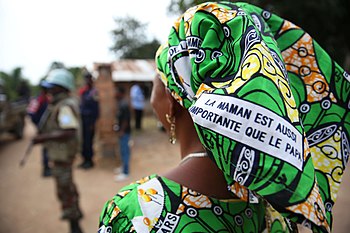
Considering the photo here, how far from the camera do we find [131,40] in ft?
81.9

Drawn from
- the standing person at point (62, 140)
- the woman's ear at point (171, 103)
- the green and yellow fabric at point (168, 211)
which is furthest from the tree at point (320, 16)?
the green and yellow fabric at point (168, 211)

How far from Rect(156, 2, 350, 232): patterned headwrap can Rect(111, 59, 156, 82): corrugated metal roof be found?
35.3ft

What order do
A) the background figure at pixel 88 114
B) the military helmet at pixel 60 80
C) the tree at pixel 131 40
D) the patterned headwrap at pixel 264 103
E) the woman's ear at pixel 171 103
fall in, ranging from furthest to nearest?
the tree at pixel 131 40 → the background figure at pixel 88 114 → the military helmet at pixel 60 80 → the woman's ear at pixel 171 103 → the patterned headwrap at pixel 264 103

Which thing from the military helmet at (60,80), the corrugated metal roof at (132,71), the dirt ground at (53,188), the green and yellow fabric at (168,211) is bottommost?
the dirt ground at (53,188)

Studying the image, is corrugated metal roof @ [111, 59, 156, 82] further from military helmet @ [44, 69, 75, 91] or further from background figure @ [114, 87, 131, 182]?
military helmet @ [44, 69, 75, 91]

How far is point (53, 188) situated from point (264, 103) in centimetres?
538

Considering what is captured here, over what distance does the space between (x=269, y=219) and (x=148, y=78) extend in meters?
11.2

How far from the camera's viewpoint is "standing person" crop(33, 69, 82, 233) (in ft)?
11.0

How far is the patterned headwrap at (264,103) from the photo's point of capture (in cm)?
59

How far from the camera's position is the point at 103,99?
23.3 ft

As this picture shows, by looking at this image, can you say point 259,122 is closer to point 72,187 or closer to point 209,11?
point 209,11

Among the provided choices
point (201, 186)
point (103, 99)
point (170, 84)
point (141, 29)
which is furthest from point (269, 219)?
point (141, 29)

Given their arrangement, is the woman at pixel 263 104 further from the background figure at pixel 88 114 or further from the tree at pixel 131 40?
the tree at pixel 131 40

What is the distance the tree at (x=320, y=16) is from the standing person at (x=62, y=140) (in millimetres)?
4018
